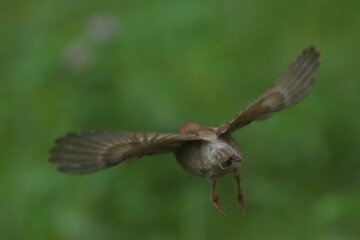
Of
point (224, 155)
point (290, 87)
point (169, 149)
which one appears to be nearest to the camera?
point (224, 155)

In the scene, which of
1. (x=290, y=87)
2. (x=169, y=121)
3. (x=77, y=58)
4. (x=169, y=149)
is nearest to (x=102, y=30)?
(x=77, y=58)

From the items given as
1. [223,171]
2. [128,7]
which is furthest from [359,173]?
[223,171]

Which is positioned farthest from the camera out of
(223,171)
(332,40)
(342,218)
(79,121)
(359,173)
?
(332,40)

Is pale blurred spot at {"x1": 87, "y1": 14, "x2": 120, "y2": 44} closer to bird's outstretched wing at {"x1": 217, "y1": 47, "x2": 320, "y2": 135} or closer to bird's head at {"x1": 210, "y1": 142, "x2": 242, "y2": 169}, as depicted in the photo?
bird's outstretched wing at {"x1": 217, "y1": 47, "x2": 320, "y2": 135}

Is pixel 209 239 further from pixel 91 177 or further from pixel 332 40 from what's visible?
pixel 332 40

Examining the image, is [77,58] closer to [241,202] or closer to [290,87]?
[290,87]

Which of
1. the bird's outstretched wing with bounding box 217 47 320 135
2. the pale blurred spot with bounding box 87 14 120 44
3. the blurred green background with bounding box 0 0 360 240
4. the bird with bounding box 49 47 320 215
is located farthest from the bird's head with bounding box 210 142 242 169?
the pale blurred spot with bounding box 87 14 120 44
